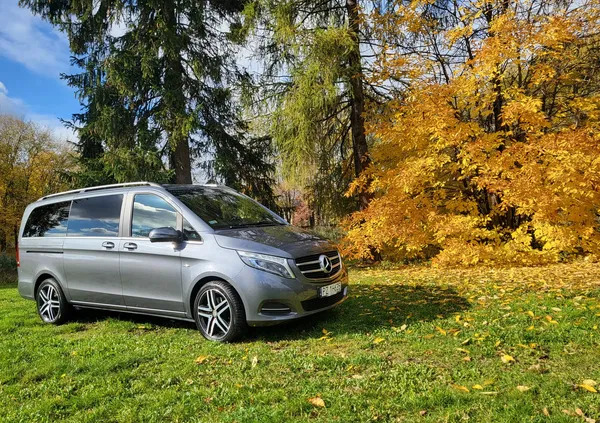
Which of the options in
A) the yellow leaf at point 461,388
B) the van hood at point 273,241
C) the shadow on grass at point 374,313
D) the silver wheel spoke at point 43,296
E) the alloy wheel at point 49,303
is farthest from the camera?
the silver wheel spoke at point 43,296

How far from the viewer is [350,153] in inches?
526

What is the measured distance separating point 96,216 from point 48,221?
4.10 feet

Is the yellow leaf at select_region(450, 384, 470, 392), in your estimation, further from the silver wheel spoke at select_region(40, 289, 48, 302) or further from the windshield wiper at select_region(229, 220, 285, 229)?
the silver wheel spoke at select_region(40, 289, 48, 302)

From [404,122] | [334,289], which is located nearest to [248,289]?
Answer: [334,289]

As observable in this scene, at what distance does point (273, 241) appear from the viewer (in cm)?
461

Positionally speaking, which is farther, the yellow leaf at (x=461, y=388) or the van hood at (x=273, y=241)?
the van hood at (x=273, y=241)

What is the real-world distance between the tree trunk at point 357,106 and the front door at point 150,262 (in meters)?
7.17

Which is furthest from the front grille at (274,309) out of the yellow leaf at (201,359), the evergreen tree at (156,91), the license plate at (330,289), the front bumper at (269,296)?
the evergreen tree at (156,91)

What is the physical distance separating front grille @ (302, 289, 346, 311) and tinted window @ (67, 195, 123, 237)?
258 centimetres

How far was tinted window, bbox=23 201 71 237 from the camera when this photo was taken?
606cm

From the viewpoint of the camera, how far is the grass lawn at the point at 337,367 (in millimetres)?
2896

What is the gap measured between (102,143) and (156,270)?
10.5m

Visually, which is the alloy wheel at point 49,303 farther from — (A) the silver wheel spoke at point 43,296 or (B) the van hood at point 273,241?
(B) the van hood at point 273,241

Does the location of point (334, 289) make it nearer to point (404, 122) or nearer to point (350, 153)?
point (404, 122)
